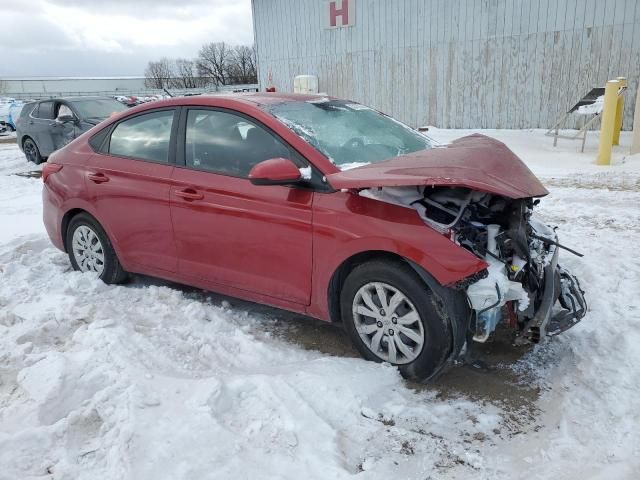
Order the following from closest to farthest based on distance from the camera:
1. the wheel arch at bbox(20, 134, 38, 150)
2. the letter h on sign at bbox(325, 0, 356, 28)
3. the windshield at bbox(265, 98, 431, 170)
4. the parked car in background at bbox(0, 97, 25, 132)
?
the windshield at bbox(265, 98, 431, 170)
the wheel arch at bbox(20, 134, 38, 150)
the letter h on sign at bbox(325, 0, 356, 28)
the parked car in background at bbox(0, 97, 25, 132)

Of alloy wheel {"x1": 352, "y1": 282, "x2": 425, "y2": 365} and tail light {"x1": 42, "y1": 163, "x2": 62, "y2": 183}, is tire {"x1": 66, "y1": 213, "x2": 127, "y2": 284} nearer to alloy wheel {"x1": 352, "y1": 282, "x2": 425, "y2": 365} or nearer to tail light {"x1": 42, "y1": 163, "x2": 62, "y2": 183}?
tail light {"x1": 42, "y1": 163, "x2": 62, "y2": 183}

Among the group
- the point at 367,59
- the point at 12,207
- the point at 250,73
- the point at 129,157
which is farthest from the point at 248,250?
the point at 250,73

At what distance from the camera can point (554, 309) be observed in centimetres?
332

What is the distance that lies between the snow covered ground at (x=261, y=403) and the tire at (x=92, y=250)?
381 millimetres

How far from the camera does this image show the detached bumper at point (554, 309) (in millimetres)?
3012

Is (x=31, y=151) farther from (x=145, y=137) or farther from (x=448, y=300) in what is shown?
(x=448, y=300)

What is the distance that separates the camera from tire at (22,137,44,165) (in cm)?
1325

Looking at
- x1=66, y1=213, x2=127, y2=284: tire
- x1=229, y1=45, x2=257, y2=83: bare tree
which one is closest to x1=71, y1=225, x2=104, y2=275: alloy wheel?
x1=66, y1=213, x2=127, y2=284: tire

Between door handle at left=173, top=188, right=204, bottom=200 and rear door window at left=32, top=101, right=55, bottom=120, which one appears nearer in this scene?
door handle at left=173, top=188, right=204, bottom=200

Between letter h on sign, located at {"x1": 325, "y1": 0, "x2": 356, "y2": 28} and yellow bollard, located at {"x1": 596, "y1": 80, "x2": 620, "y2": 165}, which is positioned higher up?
letter h on sign, located at {"x1": 325, "y1": 0, "x2": 356, "y2": 28}

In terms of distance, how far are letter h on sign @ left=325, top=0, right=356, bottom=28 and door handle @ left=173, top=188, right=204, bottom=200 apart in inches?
568

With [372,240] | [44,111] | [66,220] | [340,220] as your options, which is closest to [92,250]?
[66,220]

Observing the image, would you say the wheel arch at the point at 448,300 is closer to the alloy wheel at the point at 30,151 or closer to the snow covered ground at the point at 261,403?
the snow covered ground at the point at 261,403

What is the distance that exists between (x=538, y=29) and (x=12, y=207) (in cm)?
1241
